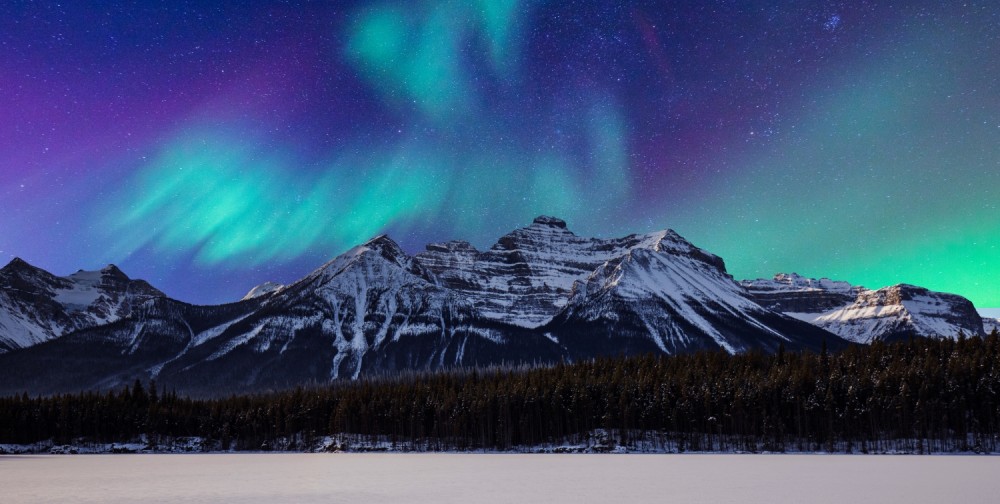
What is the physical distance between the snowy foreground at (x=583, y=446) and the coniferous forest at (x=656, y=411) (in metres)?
0.52

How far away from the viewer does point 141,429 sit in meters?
191

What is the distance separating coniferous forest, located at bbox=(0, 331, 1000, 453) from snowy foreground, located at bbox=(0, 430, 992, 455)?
52 centimetres

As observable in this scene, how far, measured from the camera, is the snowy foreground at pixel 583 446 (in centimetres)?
12419

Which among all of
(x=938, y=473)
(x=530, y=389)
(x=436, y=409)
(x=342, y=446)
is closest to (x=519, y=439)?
(x=530, y=389)

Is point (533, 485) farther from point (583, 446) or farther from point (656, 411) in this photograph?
point (656, 411)

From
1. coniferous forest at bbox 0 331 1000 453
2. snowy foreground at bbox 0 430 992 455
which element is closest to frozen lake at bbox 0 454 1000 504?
snowy foreground at bbox 0 430 992 455

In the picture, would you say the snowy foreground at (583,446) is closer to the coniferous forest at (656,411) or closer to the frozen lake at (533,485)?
the coniferous forest at (656,411)

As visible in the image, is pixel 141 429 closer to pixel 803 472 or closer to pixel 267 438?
pixel 267 438

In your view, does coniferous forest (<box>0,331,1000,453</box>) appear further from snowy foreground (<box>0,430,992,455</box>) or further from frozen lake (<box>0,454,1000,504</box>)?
frozen lake (<box>0,454,1000,504</box>)

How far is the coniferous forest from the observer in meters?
128

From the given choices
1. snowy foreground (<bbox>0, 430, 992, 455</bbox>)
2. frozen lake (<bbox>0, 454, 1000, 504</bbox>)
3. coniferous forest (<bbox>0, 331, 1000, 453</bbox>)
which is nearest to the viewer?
frozen lake (<bbox>0, 454, 1000, 504</bbox>)

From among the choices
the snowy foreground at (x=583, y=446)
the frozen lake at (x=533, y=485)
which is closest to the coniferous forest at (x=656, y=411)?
the snowy foreground at (x=583, y=446)

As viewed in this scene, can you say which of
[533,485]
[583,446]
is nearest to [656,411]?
[583,446]

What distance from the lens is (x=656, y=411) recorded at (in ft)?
473
